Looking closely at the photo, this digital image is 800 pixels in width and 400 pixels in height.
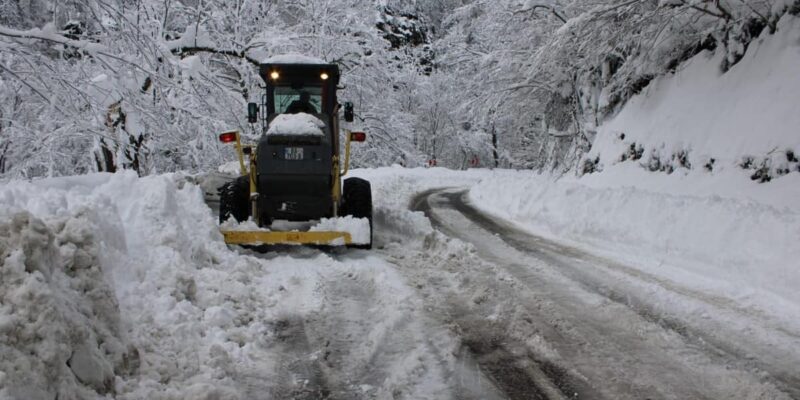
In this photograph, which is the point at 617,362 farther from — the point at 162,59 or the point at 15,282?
the point at 162,59

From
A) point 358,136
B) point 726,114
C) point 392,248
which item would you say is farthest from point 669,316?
point 726,114

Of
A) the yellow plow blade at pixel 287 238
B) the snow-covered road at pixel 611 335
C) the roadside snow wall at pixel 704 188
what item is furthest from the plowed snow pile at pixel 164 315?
the roadside snow wall at pixel 704 188

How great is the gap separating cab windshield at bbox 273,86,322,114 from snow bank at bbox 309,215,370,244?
1.95 metres

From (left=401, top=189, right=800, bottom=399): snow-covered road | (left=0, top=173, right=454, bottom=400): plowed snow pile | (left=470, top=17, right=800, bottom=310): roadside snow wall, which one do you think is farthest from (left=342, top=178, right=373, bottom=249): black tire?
(left=470, top=17, right=800, bottom=310): roadside snow wall

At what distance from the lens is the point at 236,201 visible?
28.5ft

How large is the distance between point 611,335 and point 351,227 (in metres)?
4.06

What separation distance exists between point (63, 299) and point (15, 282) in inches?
11.1

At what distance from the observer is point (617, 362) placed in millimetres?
4211

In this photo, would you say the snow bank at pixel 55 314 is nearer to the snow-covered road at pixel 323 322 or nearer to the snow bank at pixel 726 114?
the snow-covered road at pixel 323 322

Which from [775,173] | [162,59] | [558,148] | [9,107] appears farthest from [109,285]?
[558,148]

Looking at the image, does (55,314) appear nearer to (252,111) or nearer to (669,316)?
(669,316)

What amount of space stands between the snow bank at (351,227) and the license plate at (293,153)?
38.7 inches

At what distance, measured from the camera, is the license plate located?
8.46m

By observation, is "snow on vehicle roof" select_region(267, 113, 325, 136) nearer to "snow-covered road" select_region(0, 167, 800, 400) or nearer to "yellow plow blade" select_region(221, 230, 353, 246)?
"yellow plow blade" select_region(221, 230, 353, 246)
